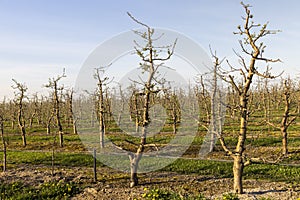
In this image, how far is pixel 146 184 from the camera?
10.1 m

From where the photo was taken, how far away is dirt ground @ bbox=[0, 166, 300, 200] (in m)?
8.52

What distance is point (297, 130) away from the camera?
80.5 ft

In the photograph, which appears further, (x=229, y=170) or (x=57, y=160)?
(x=57, y=160)

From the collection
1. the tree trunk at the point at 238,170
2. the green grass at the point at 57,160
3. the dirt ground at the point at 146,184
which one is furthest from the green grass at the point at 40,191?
the tree trunk at the point at 238,170

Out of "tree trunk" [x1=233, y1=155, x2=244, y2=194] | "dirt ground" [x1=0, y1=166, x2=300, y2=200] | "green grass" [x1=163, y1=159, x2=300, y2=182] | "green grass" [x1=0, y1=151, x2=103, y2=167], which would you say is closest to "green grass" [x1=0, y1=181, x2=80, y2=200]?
"dirt ground" [x1=0, y1=166, x2=300, y2=200]

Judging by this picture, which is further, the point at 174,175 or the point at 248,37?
the point at 174,175

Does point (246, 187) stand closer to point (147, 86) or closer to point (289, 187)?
point (289, 187)

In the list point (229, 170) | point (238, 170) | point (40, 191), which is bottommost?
point (40, 191)

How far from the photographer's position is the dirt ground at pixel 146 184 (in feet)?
27.9

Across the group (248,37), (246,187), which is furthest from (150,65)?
(246,187)

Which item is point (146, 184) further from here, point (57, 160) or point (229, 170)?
point (57, 160)

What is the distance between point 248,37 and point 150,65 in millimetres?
3300

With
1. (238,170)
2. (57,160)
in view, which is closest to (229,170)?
(238,170)

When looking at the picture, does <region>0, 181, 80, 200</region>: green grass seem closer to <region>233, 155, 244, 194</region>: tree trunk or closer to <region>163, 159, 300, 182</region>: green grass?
<region>163, 159, 300, 182</region>: green grass
